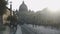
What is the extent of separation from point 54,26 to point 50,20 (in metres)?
0.48

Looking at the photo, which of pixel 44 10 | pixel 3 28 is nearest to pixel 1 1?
pixel 3 28

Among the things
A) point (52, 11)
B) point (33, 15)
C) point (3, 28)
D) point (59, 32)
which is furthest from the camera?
point (33, 15)

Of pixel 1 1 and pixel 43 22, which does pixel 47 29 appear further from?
pixel 1 1

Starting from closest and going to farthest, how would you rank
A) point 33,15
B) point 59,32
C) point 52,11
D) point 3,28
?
point 59,32 < point 52,11 < point 3,28 < point 33,15

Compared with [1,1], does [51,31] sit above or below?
below

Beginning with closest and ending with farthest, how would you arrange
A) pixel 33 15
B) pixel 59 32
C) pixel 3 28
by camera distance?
1. pixel 59 32
2. pixel 3 28
3. pixel 33 15

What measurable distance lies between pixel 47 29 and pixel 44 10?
2.12 ft

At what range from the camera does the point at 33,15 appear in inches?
268

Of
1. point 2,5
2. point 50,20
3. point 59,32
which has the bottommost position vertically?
point 59,32

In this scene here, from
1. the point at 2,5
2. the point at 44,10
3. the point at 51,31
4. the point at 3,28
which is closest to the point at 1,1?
the point at 2,5

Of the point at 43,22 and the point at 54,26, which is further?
the point at 43,22

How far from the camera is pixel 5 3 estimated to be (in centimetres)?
593

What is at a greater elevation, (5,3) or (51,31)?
(5,3)

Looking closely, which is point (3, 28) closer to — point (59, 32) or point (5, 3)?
point (5, 3)
